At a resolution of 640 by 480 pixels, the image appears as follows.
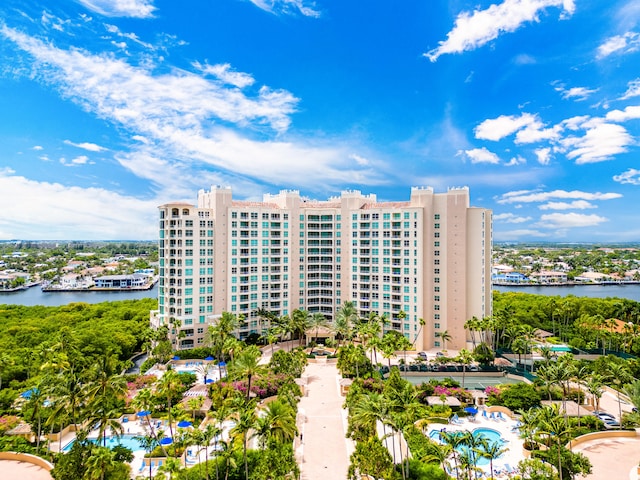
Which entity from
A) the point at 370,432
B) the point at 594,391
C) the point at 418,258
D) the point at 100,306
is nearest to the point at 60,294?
the point at 100,306

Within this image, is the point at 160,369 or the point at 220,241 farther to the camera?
the point at 220,241

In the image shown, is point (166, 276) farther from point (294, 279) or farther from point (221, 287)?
point (294, 279)

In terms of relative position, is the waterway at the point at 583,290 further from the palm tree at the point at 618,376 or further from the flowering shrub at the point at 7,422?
the flowering shrub at the point at 7,422

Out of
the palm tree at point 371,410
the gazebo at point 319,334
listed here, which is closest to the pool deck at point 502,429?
the palm tree at point 371,410

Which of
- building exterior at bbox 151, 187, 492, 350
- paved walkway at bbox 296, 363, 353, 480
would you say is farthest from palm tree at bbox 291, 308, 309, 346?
building exterior at bbox 151, 187, 492, 350

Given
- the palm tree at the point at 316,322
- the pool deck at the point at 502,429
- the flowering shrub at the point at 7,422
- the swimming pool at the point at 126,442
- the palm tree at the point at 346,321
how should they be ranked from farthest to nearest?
the palm tree at the point at 316,322, the palm tree at the point at 346,321, the swimming pool at the point at 126,442, the flowering shrub at the point at 7,422, the pool deck at the point at 502,429

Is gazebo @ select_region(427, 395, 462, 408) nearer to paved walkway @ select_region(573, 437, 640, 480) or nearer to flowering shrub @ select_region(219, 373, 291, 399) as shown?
paved walkway @ select_region(573, 437, 640, 480)
